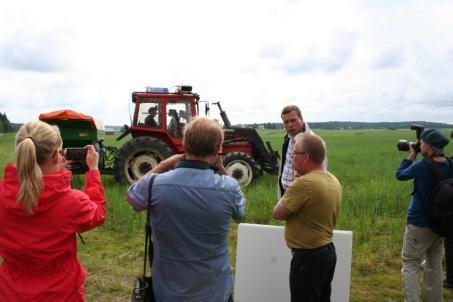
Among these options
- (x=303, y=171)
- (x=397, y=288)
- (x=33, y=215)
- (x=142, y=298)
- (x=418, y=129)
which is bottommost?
(x=397, y=288)

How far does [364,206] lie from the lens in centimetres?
660

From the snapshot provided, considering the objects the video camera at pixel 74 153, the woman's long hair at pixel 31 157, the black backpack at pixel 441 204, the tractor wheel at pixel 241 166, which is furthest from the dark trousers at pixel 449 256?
the tractor wheel at pixel 241 166

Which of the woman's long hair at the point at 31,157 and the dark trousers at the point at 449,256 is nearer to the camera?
the woman's long hair at the point at 31,157

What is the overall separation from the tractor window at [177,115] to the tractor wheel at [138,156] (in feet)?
1.67

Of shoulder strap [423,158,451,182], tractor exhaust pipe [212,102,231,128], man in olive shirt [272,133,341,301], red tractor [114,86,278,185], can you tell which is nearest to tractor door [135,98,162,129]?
red tractor [114,86,278,185]

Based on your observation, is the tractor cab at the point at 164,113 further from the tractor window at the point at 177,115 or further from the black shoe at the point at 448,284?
the black shoe at the point at 448,284

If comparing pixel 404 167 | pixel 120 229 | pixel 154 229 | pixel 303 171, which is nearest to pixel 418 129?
pixel 404 167

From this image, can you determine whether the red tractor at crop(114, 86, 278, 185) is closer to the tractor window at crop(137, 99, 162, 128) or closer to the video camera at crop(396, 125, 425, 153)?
the tractor window at crop(137, 99, 162, 128)

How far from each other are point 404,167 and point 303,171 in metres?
1.36

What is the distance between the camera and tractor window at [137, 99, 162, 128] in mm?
9000

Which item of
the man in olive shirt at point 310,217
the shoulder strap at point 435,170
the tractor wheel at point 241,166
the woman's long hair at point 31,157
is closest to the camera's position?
the woman's long hair at point 31,157

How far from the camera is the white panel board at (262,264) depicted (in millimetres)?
3127

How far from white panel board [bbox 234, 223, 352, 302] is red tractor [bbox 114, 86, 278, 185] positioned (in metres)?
5.51

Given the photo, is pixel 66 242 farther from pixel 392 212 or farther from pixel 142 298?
pixel 392 212
